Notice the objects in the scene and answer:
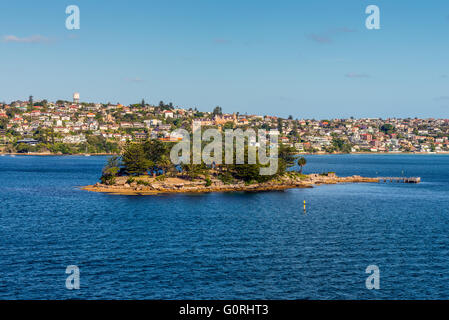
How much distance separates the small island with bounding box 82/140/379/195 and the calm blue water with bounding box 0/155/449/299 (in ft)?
29.1

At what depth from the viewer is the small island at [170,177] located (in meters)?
92.1

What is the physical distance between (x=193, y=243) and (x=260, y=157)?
55.2m

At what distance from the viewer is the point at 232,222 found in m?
60.6

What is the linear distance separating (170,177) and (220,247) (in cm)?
5310

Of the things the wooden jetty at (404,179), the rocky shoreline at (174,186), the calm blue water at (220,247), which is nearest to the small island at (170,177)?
the rocky shoreline at (174,186)

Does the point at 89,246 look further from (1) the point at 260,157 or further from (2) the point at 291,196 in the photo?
(1) the point at 260,157

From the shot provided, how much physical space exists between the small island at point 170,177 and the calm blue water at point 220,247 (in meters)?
8.87

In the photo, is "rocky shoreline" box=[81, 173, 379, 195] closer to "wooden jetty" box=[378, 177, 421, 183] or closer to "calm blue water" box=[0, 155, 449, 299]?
"calm blue water" box=[0, 155, 449, 299]

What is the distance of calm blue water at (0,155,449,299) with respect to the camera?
3391cm

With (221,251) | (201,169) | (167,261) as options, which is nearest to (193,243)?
(221,251)

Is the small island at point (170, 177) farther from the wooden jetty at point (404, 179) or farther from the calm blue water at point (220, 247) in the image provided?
the wooden jetty at point (404, 179)

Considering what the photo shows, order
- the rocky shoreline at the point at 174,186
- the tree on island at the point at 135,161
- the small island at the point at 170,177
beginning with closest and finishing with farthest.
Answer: the rocky shoreline at the point at 174,186 < the small island at the point at 170,177 < the tree on island at the point at 135,161

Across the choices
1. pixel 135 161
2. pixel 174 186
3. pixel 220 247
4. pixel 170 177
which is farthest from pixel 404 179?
pixel 220 247

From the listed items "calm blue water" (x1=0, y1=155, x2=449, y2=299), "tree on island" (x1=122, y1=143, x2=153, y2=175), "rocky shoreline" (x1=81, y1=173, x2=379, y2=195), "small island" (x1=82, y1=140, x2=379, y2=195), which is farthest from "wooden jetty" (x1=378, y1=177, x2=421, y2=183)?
"tree on island" (x1=122, y1=143, x2=153, y2=175)
